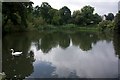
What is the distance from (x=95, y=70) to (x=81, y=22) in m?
55.6

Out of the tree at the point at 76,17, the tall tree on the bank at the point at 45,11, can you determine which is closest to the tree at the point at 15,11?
the tall tree on the bank at the point at 45,11

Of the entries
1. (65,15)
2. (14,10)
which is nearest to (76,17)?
(65,15)

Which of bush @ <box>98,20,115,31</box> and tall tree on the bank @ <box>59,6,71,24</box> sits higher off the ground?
tall tree on the bank @ <box>59,6,71,24</box>

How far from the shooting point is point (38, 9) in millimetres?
65875

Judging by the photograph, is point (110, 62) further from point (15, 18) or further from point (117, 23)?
point (117, 23)

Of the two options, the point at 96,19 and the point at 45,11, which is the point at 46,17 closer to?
the point at 45,11

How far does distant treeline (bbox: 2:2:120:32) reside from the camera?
36.3m

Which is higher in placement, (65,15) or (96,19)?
(65,15)

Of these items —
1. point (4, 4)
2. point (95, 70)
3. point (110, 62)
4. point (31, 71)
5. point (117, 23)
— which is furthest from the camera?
point (117, 23)

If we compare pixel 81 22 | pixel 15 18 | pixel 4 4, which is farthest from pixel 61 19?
pixel 4 4

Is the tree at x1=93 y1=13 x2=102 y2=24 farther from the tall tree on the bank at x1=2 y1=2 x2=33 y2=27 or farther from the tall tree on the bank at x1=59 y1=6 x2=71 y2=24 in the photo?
the tall tree on the bank at x1=2 y1=2 x2=33 y2=27

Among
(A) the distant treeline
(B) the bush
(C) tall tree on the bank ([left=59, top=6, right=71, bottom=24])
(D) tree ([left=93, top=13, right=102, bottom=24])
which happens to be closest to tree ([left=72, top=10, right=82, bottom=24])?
(A) the distant treeline

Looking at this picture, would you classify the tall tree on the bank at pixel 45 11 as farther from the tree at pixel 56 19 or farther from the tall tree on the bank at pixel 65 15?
the tall tree on the bank at pixel 65 15

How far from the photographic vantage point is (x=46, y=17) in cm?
6397
